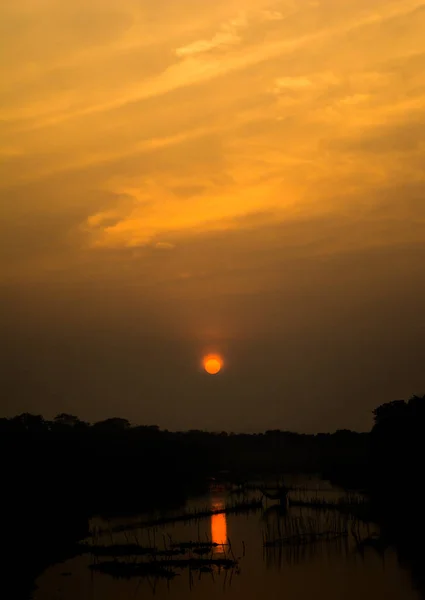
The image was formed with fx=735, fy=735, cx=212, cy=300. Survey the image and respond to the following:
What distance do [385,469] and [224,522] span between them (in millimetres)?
11100

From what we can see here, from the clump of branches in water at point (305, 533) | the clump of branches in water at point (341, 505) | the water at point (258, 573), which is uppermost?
the clump of branches in water at point (341, 505)

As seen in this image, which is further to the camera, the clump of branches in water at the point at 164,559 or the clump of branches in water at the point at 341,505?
the clump of branches in water at the point at 341,505

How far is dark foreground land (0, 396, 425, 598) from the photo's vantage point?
31.5 metres

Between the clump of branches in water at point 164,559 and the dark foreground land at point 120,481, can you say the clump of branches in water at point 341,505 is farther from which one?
the clump of branches in water at point 164,559

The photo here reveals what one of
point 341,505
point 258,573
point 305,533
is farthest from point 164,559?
point 341,505

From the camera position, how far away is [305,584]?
25750 mm

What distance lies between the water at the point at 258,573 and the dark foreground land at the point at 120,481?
1.08 metres

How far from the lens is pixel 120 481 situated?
55.8 m

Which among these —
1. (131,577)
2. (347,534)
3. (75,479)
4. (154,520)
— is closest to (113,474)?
(75,479)

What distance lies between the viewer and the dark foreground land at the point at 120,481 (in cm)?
3145

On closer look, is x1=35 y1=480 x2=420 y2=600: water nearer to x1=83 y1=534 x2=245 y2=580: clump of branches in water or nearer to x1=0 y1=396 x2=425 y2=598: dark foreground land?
x1=83 y1=534 x2=245 y2=580: clump of branches in water

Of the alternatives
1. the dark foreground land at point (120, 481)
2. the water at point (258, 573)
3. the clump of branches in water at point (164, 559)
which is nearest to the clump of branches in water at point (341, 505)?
the dark foreground land at point (120, 481)

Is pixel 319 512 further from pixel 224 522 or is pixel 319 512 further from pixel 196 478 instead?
pixel 196 478

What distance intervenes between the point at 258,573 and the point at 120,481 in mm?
30181
